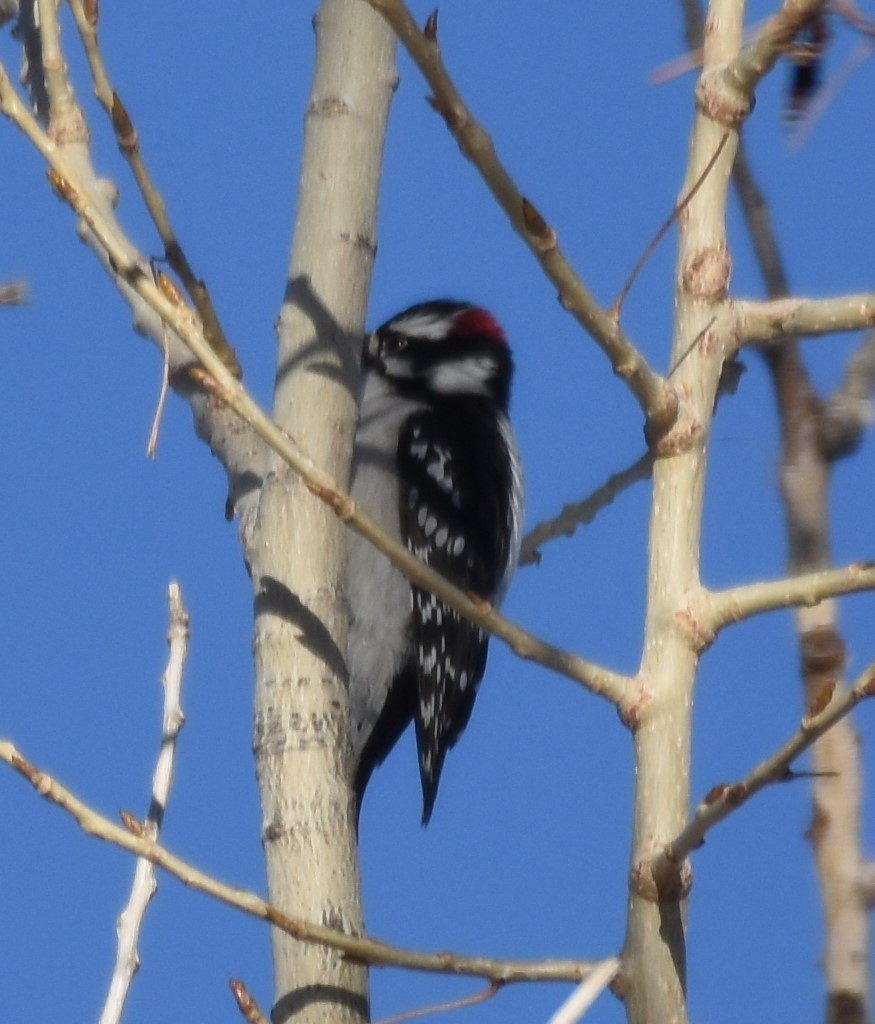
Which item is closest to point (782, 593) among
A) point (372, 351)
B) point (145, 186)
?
point (145, 186)

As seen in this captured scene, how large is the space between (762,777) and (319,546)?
3.50 ft

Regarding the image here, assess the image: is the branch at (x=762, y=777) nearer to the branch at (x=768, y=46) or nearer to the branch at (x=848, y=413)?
the branch at (x=848, y=413)

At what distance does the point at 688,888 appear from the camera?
1993mm

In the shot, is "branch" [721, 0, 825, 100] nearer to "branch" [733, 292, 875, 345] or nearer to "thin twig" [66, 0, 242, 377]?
"branch" [733, 292, 875, 345]

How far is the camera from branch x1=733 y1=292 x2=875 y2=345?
229 cm

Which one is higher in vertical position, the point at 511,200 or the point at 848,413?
the point at 511,200

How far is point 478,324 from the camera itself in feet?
17.4

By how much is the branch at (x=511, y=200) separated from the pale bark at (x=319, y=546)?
71cm

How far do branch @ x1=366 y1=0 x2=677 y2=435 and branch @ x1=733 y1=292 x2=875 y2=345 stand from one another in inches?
10.3

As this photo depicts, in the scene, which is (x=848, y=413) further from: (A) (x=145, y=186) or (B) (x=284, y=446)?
(A) (x=145, y=186)

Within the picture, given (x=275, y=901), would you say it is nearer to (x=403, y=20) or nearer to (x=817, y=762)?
(x=817, y=762)

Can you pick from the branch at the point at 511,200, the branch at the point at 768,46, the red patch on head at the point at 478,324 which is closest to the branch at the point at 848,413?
the branch at the point at 511,200

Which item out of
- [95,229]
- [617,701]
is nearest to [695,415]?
[617,701]

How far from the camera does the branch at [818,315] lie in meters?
2.29
